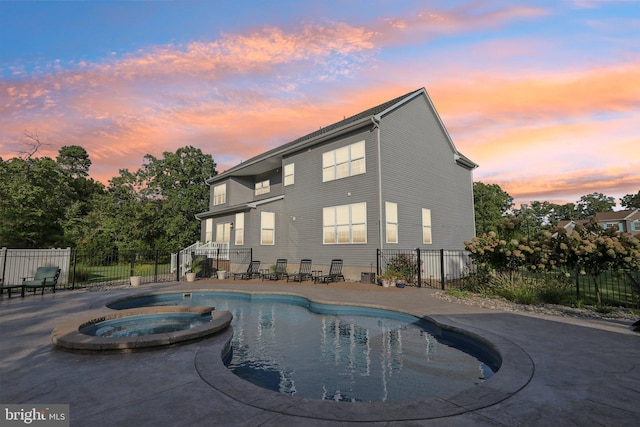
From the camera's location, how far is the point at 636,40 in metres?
8.30

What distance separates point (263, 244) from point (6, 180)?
21.1 m

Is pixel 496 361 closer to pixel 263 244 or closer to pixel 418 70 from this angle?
pixel 418 70

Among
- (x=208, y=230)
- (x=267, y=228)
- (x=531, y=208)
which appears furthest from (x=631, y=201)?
(x=208, y=230)

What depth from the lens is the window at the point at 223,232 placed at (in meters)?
22.5

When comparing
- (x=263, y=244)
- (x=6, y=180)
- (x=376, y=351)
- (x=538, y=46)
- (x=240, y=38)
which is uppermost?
(x=240, y=38)

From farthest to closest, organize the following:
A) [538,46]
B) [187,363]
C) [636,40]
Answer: [538,46] < [636,40] < [187,363]

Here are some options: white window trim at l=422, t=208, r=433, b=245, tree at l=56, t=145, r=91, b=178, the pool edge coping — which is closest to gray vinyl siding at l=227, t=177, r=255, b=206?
white window trim at l=422, t=208, r=433, b=245

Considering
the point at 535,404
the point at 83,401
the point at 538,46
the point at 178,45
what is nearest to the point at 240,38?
the point at 178,45

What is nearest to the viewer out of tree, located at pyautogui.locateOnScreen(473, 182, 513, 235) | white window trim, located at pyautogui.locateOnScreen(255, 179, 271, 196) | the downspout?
the downspout

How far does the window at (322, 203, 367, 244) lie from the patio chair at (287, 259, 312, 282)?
1649mm

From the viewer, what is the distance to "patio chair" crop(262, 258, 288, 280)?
54.5 ft

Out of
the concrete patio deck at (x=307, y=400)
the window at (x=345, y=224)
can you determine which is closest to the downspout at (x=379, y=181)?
the window at (x=345, y=224)

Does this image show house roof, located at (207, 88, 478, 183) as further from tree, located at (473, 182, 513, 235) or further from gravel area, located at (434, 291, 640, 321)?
tree, located at (473, 182, 513, 235)

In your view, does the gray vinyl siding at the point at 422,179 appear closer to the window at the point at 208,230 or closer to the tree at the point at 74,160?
the window at the point at 208,230
